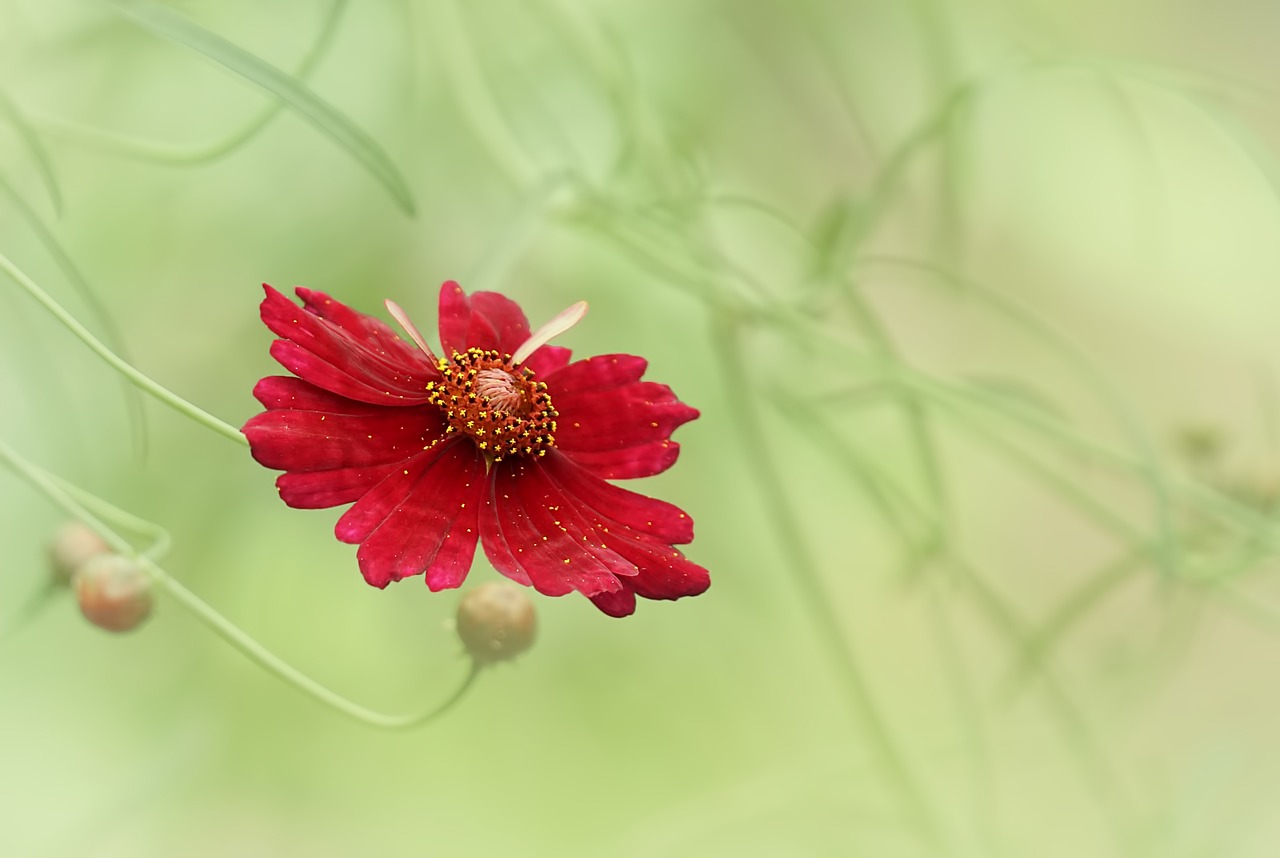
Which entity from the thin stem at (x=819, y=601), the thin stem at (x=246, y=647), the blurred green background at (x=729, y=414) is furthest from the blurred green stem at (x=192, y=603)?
the thin stem at (x=819, y=601)

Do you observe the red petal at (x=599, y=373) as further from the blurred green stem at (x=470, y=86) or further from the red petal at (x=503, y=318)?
the blurred green stem at (x=470, y=86)

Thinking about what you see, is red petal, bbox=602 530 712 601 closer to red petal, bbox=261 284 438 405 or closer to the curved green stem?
red petal, bbox=261 284 438 405

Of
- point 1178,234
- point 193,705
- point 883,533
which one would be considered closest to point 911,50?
point 1178,234

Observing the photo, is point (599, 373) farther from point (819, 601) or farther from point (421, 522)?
point (819, 601)

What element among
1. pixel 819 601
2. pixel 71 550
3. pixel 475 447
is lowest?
pixel 71 550

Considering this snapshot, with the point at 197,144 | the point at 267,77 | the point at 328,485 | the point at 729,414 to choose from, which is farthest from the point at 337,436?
the point at 729,414

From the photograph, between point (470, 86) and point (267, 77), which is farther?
point (470, 86)
